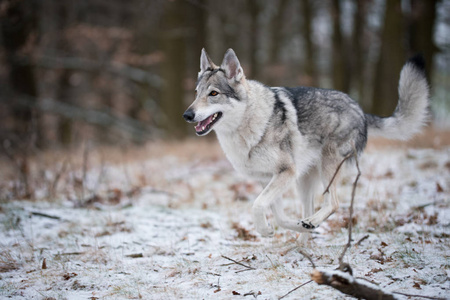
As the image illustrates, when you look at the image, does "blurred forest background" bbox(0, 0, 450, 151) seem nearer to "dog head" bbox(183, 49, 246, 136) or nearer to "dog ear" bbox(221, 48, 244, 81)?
"dog head" bbox(183, 49, 246, 136)

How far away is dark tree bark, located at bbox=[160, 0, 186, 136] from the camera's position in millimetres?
12109

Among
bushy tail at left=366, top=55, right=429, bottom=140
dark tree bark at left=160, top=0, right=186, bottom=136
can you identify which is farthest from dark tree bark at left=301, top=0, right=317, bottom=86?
bushy tail at left=366, top=55, right=429, bottom=140

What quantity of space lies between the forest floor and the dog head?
1.44m

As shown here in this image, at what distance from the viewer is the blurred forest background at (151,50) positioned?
10.8 m

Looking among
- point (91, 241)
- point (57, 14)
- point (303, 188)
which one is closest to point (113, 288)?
point (91, 241)

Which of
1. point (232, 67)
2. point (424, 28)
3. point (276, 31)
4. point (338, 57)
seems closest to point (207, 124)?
point (232, 67)

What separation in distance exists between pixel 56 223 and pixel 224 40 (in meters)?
14.3

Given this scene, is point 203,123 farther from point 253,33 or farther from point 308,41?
point 308,41

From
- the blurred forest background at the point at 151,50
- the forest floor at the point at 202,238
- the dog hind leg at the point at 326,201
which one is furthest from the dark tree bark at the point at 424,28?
the dog hind leg at the point at 326,201

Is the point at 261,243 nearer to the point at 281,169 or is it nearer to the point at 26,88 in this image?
the point at 281,169

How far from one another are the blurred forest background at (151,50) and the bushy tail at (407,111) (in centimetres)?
567

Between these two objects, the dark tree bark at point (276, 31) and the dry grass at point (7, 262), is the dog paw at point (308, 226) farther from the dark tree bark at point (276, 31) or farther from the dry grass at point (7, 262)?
the dark tree bark at point (276, 31)

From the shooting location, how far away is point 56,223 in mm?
5012

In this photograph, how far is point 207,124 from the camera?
152 inches
